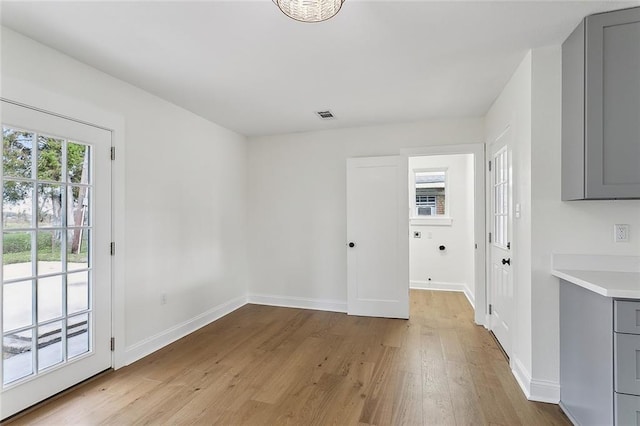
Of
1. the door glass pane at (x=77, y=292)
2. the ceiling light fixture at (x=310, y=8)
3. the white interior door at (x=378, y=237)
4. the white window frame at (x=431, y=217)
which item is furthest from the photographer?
the white window frame at (x=431, y=217)

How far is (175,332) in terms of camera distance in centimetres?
322

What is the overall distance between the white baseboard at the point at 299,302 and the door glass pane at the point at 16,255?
282 cm

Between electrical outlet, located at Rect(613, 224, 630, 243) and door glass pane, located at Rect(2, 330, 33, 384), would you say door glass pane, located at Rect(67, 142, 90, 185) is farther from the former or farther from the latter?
electrical outlet, located at Rect(613, 224, 630, 243)

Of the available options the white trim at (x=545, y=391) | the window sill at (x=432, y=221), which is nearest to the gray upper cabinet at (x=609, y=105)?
the white trim at (x=545, y=391)

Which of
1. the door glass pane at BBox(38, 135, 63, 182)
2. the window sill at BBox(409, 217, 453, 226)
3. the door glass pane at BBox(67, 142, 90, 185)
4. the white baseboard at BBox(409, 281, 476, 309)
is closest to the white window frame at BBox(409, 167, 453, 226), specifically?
the window sill at BBox(409, 217, 453, 226)

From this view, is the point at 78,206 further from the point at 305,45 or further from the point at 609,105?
the point at 609,105

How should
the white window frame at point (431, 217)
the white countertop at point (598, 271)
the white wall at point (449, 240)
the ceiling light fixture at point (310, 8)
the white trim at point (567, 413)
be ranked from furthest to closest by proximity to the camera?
the white window frame at point (431, 217) → the white wall at point (449, 240) → the white trim at point (567, 413) → the white countertop at point (598, 271) → the ceiling light fixture at point (310, 8)

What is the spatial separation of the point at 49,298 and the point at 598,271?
12.2ft

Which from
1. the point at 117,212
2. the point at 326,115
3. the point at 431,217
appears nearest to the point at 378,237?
the point at 326,115

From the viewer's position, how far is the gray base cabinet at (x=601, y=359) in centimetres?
152

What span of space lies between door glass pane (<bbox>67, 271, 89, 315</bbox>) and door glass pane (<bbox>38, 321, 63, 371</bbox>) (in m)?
0.13

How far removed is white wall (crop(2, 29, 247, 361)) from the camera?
2243 millimetres

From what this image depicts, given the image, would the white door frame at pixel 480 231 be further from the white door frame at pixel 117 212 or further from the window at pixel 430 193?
the white door frame at pixel 117 212

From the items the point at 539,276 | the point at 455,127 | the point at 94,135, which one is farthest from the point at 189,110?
the point at 539,276
